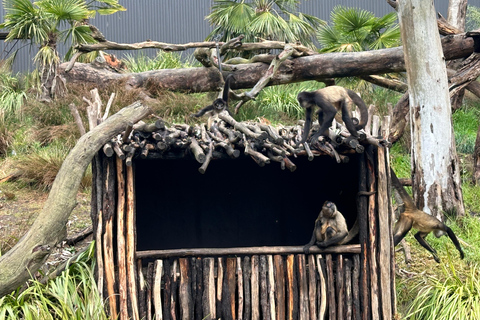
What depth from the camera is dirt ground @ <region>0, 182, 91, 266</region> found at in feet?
27.0

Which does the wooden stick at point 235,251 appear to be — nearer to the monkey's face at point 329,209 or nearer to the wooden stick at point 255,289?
the wooden stick at point 255,289

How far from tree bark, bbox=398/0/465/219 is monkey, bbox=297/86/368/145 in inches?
79.2

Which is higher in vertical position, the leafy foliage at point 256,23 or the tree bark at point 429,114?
the leafy foliage at point 256,23

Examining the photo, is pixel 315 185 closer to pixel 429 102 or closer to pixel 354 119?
pixel 354 119

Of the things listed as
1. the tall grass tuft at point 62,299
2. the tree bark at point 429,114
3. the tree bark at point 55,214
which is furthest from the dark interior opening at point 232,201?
the tree bark at point 429,114

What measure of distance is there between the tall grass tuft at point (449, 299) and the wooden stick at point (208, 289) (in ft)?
6.67

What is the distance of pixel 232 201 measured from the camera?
310 inches

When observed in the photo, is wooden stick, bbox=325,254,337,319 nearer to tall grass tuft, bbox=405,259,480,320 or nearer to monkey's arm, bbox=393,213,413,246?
tall grass tuft, bbox=405,259,480,320

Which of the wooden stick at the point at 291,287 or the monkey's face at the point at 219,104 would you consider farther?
the monkey's face at the point at 219,104

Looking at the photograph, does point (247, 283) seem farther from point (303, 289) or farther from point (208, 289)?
point (303, 289)

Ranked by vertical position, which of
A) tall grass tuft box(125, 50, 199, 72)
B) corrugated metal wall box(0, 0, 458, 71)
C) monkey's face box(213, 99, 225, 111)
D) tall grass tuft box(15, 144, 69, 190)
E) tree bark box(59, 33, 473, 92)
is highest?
corrugated metal wall box(0, 0, 458, 71)

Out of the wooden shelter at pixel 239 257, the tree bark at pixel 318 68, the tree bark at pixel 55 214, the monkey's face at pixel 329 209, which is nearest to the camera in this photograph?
the tree bark at pixel 55 214

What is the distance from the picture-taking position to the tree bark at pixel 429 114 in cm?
859

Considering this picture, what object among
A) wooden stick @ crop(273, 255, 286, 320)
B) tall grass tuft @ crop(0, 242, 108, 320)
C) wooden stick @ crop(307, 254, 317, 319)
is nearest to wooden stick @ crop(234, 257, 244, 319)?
wooden stick @ crop(273, 255, 286, 320)
